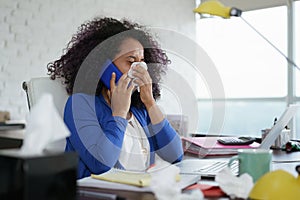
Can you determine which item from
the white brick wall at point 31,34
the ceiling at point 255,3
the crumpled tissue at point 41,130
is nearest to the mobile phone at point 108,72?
the crumpled tissue at point 41,130

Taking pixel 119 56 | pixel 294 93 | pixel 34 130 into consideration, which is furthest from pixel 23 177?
pixel 294 93

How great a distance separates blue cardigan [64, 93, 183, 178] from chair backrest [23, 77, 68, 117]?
0.43 ft

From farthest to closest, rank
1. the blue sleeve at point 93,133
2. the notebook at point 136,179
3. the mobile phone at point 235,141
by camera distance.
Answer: the mobile phone at point 235,141 < the blue sleeve at point 93,133 < the notebook at point 136,179

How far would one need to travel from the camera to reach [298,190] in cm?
80

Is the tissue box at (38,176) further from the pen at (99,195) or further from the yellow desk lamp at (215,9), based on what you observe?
the yellow desk lamp at (215,9)

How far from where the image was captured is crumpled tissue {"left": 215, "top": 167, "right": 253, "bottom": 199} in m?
0.88

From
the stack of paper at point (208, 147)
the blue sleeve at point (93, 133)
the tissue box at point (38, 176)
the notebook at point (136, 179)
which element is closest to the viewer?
the tissue box at point (38, 176)

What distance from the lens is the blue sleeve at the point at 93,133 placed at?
4.31 feet

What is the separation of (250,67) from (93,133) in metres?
3.33

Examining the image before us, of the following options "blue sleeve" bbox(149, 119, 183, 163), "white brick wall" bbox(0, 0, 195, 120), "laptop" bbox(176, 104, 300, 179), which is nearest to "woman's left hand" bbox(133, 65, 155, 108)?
"blue sleeve" bbox(149, 119, 183, 163)

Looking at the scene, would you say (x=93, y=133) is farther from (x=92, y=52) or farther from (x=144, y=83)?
(x=92, y=52)

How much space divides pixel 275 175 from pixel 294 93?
→ 3.49m

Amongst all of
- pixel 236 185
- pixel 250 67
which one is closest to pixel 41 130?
pixel 236 185

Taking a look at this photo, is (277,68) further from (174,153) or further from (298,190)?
(298,190)
